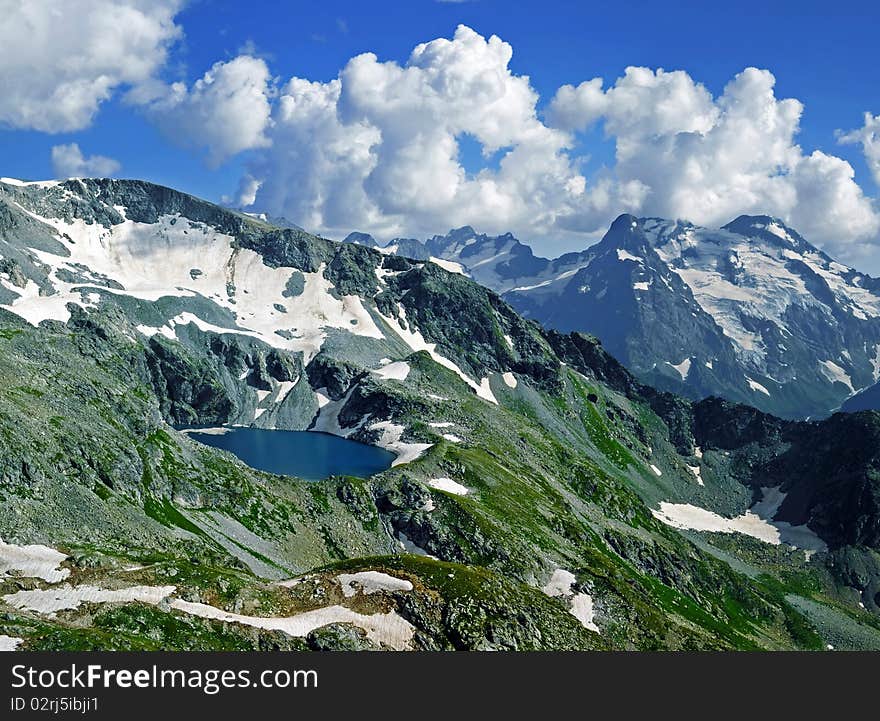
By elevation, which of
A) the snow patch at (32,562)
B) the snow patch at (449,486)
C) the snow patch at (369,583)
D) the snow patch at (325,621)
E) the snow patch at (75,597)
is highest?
the snow patch at (449,486)

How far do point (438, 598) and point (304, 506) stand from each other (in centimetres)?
6727

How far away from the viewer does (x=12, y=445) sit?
311 ft

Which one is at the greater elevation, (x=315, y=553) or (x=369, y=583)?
(x=315, y=553)

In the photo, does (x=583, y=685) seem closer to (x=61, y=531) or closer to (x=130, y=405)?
(x=61, y=531)

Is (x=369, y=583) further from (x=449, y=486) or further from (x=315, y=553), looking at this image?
(x=449, y=486)

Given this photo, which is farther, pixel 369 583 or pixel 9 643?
pixel 369 583

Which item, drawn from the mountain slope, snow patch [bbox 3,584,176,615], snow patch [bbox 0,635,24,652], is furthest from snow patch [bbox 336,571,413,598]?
snow patch [bbox 0,635,24,652]

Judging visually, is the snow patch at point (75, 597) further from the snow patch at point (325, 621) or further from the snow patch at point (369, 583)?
the snow patch at point (369, 583)

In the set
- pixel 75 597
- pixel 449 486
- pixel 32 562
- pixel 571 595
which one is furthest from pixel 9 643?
pixel 449 486

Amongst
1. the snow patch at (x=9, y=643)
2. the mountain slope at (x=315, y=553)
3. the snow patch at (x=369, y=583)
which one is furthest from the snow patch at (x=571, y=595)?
the snow patch at (x=9, y=643)

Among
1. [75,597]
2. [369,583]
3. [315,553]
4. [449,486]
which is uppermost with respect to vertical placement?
[449,486]

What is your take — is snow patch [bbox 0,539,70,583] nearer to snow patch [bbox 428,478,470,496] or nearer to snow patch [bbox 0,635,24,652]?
snow patch [bbox 0,635,24,652]

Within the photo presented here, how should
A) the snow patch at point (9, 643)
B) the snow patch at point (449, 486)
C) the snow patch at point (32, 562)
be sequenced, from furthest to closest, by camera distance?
1. the snow patch at point (449, 486)
2. the snow patch at point (32, 562)
3. the snow patch at point (9, 643)

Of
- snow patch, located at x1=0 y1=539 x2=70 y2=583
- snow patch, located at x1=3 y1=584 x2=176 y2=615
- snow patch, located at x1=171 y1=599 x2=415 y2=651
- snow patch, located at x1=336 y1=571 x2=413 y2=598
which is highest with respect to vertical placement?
snow patch, located at x1=0 y1=539 x2=70 y2=583
